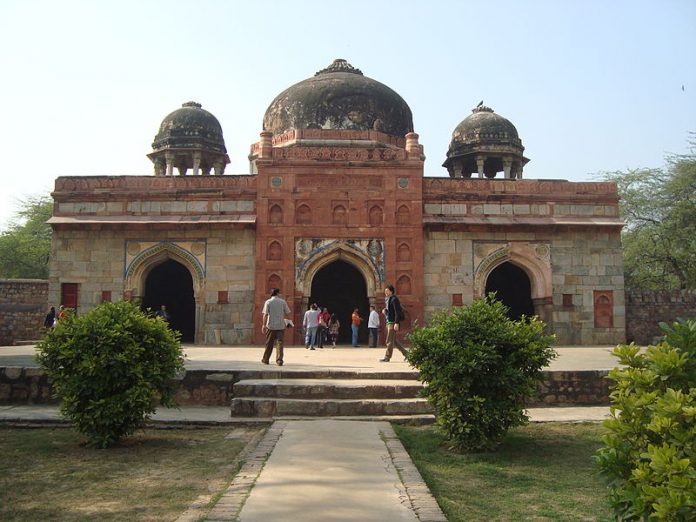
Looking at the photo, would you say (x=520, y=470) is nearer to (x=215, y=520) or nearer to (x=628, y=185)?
→ (x=215, y=520)

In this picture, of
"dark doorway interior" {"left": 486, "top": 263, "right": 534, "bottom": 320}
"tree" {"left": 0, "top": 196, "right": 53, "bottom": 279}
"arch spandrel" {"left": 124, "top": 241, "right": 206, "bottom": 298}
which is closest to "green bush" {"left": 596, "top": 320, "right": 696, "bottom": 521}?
"arch spandrel" {"left": 124, "top": 241, "right": 206, "bottom": 298}

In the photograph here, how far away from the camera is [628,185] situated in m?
24.4

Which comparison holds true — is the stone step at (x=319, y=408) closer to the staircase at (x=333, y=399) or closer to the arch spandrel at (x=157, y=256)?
the staircase at (x=333, y=399)

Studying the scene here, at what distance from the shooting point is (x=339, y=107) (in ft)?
59.6

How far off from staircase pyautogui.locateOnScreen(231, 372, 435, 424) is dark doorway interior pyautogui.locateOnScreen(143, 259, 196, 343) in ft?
34.8

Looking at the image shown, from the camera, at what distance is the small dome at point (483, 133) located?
67.2 feet

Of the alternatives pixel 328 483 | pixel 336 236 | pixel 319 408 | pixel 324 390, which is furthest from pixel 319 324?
pixel 328 483

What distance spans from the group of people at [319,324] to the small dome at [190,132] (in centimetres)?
751

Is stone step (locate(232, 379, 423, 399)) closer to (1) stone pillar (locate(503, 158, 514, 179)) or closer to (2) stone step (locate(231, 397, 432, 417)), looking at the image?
(2) stone step (locate(231, 397, 432, 417))

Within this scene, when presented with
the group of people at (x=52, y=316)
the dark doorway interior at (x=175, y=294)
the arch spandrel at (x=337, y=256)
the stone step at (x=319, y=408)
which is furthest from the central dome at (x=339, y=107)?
the stone step at (x=319, y=408)

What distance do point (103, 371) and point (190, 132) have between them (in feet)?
52.3

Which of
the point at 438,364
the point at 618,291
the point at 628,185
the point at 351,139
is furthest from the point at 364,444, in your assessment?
the point at 628,185

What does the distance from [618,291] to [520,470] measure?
11.6 m

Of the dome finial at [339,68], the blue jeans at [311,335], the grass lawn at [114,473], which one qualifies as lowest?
the grass lawn at [114,473]
